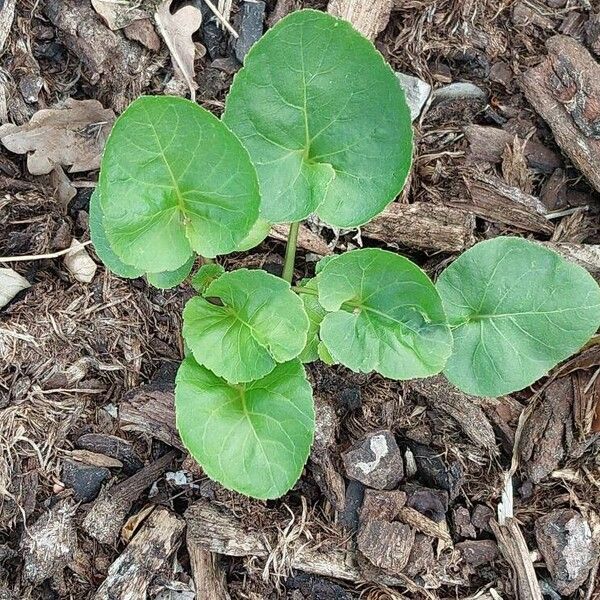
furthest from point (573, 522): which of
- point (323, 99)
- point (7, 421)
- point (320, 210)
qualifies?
point (7, 421)

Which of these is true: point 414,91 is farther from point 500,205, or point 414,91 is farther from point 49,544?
point 49,544

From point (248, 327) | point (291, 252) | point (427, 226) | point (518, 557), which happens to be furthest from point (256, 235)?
point (518, 557)

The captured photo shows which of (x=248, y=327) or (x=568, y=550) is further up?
(x=248, y=327)

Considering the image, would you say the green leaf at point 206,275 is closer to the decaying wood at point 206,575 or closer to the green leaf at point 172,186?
the green leaf at point 172,186

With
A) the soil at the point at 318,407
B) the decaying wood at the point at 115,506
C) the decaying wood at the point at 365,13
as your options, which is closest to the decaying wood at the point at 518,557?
the soil at the point at 318,407

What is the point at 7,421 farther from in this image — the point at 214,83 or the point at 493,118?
the point at 493,118

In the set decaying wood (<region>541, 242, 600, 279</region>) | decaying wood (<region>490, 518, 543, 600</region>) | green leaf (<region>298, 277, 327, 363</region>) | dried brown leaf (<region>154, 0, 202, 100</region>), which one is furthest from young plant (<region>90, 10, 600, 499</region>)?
dried brown leaf (<region>154, 0, 202, 100</region>)

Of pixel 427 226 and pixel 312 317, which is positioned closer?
pixel 312 317
